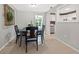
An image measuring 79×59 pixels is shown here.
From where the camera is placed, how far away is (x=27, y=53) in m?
2.74

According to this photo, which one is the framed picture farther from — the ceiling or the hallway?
the hallway

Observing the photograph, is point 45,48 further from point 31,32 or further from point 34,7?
point 34,7

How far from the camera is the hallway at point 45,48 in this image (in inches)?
107

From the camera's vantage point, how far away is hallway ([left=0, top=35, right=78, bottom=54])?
2730 millimetres

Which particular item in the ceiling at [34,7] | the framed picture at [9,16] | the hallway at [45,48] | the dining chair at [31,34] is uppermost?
the ceiling at [34,7]

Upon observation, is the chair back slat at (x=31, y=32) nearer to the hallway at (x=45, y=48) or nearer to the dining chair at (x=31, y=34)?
the dining chair at (x=31, y=34)

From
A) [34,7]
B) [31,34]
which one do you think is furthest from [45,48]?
[34,7]

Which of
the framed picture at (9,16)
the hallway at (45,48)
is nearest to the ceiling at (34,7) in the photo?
the framed picture at (9,16)

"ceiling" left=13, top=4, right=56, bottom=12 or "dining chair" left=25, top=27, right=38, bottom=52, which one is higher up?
"ceiling" left=13, top=4, right=56, bottom=12

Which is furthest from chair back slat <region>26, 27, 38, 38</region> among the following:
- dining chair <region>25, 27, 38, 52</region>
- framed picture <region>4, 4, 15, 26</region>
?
framed picture <region>4, 4, 15, 26</region>

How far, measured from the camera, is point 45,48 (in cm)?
286
